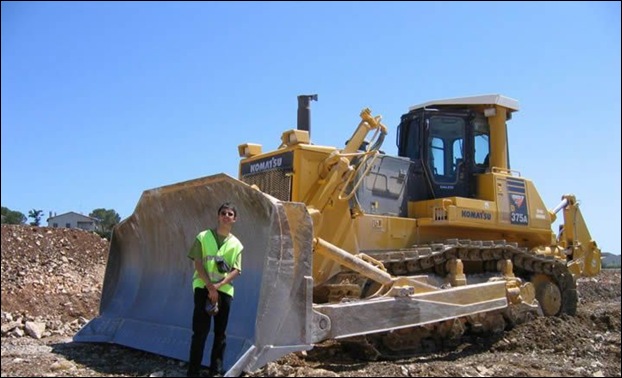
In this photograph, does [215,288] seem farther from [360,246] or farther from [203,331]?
[360,246]

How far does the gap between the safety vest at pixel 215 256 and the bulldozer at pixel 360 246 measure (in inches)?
13.2

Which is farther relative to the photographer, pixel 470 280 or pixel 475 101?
pixel 475 101

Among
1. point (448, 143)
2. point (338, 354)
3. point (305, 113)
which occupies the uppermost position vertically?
point (305, 113)

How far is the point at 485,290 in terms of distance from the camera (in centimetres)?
782

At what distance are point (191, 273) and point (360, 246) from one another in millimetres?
2106

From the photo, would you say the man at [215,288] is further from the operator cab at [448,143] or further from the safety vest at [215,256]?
the operator cab at [448,143]

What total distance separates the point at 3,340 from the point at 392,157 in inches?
211

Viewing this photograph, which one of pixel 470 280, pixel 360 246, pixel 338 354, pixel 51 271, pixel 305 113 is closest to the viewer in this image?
pixel 338 354

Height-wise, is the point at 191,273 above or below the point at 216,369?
above

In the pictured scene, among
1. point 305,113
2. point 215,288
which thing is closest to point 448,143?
point 305,113

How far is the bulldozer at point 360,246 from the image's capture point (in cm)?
606

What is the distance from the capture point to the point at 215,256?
551cm

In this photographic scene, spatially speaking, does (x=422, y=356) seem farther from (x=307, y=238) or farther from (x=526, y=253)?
(x=526, y=253)

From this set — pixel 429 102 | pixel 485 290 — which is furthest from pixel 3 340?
pixel 429 102
